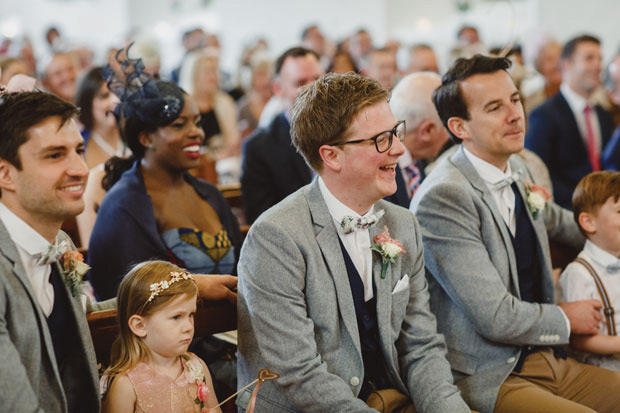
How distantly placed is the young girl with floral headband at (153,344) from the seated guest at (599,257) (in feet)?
5.17

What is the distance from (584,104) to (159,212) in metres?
3.65

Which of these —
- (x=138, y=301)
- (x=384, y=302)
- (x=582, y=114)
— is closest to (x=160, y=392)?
(x=138, y=301)

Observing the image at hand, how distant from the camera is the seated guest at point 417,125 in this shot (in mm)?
3688

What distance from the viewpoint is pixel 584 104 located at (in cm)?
553

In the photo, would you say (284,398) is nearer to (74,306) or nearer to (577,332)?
(74,306)

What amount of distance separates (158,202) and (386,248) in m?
1.18

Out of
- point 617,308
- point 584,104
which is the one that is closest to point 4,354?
point 617,308

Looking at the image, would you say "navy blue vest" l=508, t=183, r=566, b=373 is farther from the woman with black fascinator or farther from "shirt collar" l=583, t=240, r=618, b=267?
the woman with black fascinator

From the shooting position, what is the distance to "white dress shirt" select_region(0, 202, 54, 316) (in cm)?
198

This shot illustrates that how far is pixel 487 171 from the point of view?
116 inches

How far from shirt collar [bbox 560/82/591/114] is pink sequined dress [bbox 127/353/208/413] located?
13.4ft

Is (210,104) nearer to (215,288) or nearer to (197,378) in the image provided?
(215,288)

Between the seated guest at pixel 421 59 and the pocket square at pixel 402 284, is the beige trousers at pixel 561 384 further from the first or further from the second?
the seated guest at pixel 421 59

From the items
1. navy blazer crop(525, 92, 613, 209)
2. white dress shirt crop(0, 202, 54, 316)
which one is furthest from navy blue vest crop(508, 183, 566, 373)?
navy blazer crop(525, 92, 613, 209)
